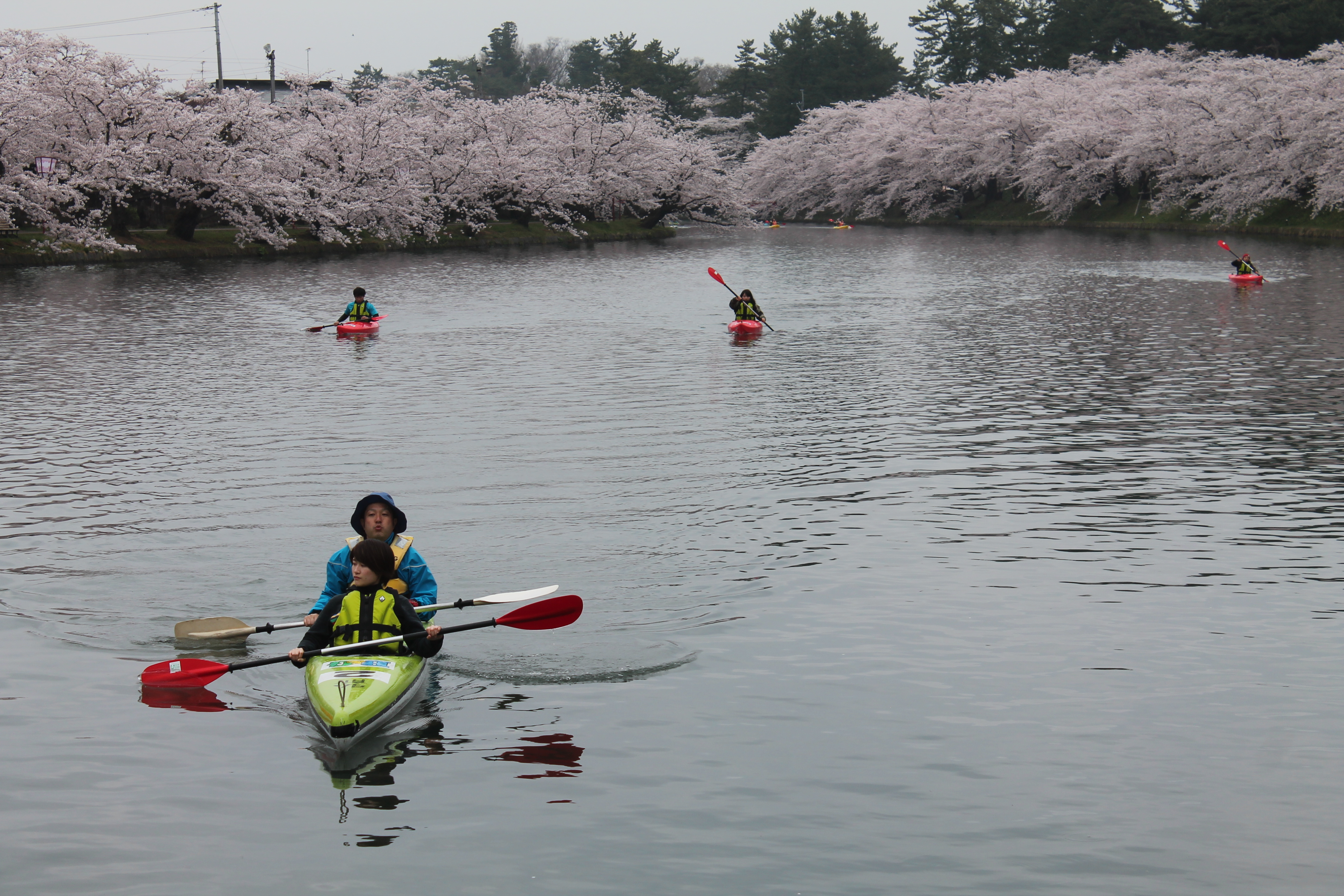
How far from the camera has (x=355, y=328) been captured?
3034cm

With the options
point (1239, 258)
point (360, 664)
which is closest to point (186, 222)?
point (1239, 258)

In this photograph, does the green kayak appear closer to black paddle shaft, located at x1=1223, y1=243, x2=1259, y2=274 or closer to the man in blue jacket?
the man in blue jacket

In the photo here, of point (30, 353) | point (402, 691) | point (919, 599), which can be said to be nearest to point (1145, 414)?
point (919, 599)

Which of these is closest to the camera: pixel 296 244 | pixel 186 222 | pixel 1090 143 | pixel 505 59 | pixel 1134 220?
pixel 186 222

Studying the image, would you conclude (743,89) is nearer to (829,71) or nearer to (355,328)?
(829,71)

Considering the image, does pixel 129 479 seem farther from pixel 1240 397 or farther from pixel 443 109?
pixel 443 109

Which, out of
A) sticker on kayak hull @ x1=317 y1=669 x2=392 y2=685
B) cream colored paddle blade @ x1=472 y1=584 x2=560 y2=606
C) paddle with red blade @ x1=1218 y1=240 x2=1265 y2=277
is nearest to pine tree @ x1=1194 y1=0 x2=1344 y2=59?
paddle with red blade @ x1=1218 y1=240 x2=1265 y2=277

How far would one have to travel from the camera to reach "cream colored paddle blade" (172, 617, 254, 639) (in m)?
9.88

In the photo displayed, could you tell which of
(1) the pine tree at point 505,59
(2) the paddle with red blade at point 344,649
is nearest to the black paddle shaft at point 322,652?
(2) the paddle with red blade at point 344,649

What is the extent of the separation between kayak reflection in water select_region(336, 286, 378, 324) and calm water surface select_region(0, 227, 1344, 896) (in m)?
4.74

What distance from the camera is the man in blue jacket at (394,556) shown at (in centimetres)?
929

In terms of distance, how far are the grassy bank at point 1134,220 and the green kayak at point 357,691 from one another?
57344 mm

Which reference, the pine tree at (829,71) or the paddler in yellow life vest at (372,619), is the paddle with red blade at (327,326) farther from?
the pine tree at (829,71)

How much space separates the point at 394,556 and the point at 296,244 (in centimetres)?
5188
